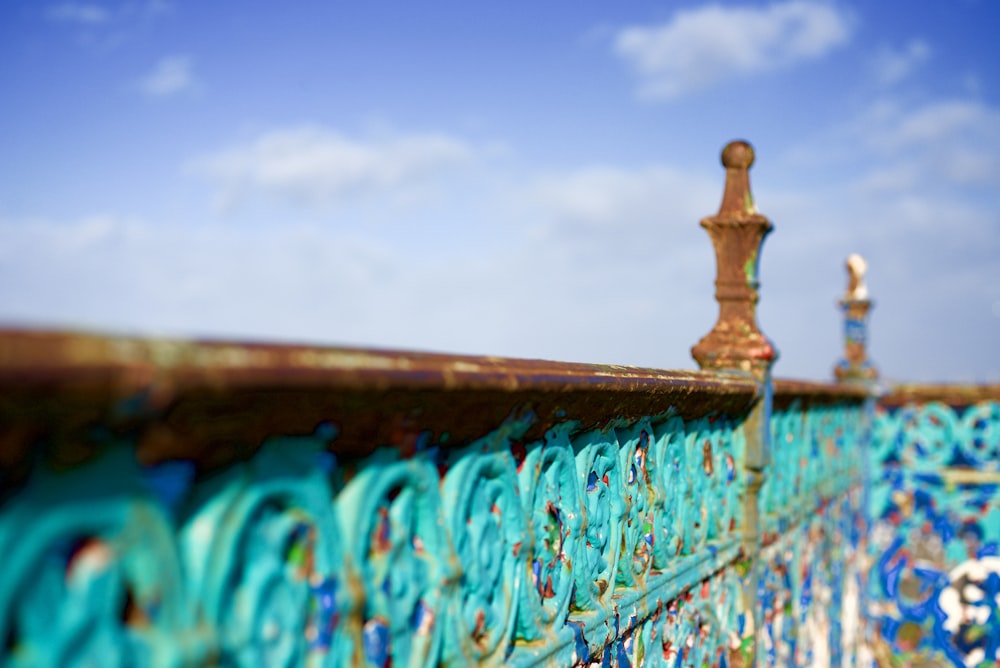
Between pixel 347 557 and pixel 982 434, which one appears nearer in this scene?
pixel 347 557

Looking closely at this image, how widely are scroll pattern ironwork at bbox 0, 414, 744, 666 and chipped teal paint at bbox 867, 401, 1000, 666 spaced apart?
4712 millimetres

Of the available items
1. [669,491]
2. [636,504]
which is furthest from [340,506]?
[669,491]

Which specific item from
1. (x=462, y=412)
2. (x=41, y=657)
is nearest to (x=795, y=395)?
(x=462, y=412)

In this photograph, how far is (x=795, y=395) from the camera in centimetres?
438

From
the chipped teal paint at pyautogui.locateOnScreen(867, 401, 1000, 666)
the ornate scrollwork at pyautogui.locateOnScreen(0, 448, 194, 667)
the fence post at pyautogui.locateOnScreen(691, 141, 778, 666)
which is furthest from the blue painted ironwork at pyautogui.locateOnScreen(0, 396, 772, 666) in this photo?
the chipped teal paint at pyautogui.locateOnScreen(867, 401, 1000, 666)

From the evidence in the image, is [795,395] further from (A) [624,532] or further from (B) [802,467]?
(A) [624,532]

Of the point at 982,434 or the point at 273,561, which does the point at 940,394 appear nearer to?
the point at 982,434

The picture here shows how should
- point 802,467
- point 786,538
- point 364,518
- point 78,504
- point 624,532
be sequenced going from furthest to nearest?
point 802,467
point 786,538
point 624,532
point 364,518
point 78,504

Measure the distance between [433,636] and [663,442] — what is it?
1.34 meters

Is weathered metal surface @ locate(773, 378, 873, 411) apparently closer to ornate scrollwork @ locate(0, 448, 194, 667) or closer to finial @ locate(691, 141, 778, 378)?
finial @ locate(691, 141, 778, 378)

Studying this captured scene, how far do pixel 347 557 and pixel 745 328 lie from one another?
2.87m

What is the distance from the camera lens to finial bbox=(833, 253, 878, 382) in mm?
7281

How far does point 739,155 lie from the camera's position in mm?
3953

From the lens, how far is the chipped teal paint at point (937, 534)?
625 centimetres
